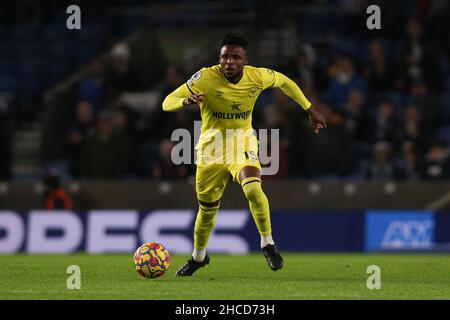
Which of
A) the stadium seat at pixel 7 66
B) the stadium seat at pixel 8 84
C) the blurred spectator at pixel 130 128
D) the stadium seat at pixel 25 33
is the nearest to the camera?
the blurred spectator at pixel 130 128

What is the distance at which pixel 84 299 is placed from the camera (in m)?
8.71

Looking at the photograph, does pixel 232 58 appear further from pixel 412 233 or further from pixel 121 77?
pixel 121 77

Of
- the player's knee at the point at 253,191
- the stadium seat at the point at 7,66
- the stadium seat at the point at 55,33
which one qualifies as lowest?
the player's knee at the point at 253,191

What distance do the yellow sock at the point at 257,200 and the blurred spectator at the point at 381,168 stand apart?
6.99 m

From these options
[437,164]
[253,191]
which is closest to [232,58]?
[253,191]

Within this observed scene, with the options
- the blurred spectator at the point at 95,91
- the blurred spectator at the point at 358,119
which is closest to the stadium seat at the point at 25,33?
the blurred spectator at the point at 95,91

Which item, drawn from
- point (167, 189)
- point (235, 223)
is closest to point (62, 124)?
point (167, 189)

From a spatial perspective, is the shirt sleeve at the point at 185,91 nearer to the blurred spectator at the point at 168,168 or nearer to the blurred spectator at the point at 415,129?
the blurred spectator at the point at 168,168

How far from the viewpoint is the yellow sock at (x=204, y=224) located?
11.2 m

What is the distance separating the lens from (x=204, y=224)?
1122 centimetres

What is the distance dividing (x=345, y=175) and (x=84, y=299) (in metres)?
9.99

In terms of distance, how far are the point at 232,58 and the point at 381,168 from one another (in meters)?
7.41

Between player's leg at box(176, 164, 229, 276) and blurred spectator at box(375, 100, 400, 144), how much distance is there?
24.5 ft

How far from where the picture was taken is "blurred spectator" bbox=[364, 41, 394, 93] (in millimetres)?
19188
